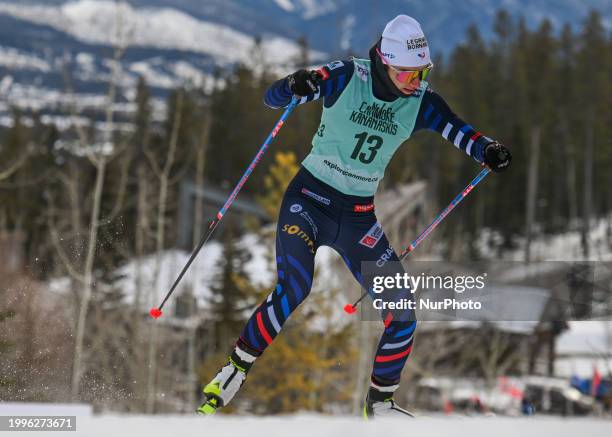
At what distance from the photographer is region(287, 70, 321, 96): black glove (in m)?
4.76

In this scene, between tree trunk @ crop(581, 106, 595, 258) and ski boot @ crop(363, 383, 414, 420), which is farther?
tree trunk @ crop(581, 106, 595, 258)

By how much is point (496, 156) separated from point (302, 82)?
→ 4.03 feet

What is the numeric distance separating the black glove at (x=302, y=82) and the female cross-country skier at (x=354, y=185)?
0.18 metres

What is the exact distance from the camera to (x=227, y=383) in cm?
505

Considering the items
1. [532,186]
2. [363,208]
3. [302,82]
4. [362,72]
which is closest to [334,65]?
[362,72]

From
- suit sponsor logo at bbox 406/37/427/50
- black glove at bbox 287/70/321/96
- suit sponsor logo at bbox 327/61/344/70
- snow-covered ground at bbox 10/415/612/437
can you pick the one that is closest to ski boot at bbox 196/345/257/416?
snow-covered ground at bbox 10/415/612/437

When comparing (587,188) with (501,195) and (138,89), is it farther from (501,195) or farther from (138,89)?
(138,89)

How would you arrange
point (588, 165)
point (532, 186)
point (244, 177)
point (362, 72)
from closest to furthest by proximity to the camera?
point (362, 72), point (244, 177), point (532, 186), point (588, 165)

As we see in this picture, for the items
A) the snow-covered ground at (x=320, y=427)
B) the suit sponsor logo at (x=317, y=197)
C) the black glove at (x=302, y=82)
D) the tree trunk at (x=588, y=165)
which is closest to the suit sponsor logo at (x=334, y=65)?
the black glove at (x=302, y=82)

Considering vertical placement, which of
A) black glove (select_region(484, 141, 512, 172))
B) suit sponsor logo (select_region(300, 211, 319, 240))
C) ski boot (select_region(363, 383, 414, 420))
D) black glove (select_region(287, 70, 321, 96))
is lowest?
ski boot (select_region(363, 383, 414, 420))

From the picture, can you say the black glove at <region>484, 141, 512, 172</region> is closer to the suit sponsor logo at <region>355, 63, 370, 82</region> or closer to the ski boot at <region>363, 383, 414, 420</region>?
the suit sponsor logo at <region>355, 63, 370, 82</region>

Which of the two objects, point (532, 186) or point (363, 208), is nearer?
point (363, 208)

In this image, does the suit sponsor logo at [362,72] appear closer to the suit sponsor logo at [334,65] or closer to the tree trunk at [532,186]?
the suit sponsor logo at [334,65]

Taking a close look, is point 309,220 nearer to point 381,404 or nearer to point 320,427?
point 381,404
